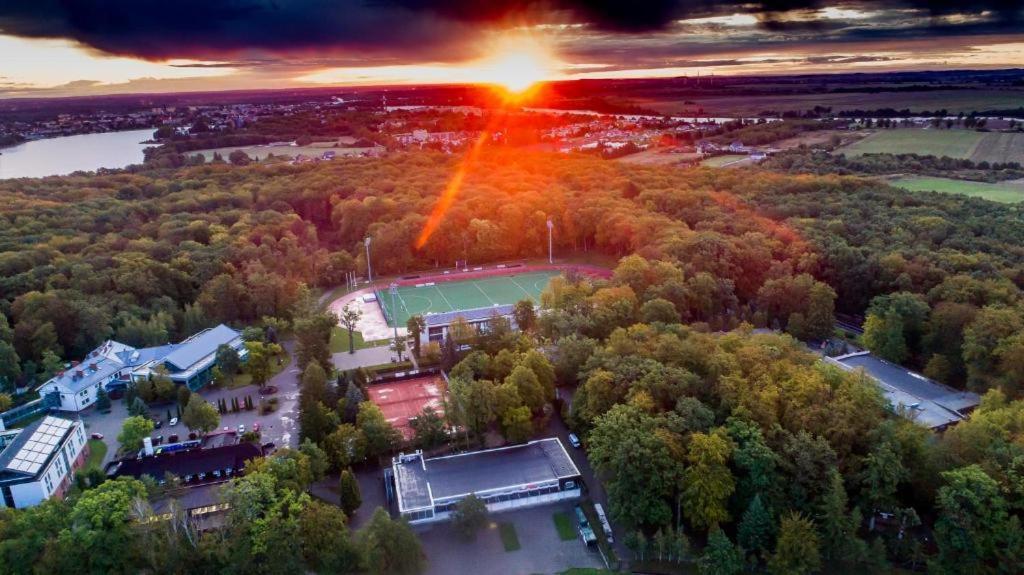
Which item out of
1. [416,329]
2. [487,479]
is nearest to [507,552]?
[487,479]

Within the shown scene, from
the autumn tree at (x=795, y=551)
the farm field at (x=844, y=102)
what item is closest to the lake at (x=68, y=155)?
the autumn tree at (x=795, y=551)

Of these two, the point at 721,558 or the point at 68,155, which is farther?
the point at 68,155

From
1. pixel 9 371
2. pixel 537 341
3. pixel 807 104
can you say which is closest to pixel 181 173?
pixel 9 371

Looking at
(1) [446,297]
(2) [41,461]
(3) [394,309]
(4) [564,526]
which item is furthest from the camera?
(1) [446,297]

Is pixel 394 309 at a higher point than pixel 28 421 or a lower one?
higher

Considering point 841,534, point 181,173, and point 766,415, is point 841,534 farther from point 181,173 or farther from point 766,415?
point 181,173

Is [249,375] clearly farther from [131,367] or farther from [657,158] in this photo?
[657,158]

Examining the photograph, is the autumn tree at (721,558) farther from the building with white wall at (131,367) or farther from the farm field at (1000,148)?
the farm field at (1000,148)
